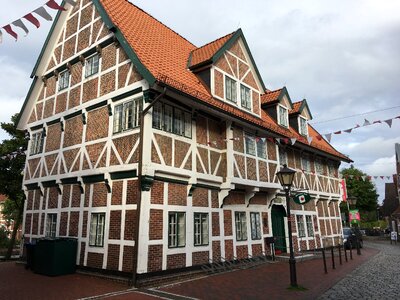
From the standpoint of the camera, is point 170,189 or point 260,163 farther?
point 260,163

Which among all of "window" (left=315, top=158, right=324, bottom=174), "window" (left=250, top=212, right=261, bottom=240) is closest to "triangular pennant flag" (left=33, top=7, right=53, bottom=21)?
"window" (left=250, top=212, right=261, bottom=240)

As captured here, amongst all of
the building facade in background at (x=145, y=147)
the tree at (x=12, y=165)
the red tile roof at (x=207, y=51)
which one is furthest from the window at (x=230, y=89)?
the tree at (x=12, y=165)

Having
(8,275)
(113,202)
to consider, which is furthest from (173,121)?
(8,275)

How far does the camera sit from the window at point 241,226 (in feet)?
46.7

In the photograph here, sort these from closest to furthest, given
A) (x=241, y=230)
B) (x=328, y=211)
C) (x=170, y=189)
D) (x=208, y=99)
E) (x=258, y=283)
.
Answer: (x=258, y=283) → (x=170, y=189) → (x=208, y=99) → (x=241, y=230) → (x=328, y=211)

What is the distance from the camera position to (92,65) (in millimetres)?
13805

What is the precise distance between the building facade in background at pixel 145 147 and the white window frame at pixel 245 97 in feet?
0.19

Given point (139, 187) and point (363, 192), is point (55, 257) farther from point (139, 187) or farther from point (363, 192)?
point (363, 192)

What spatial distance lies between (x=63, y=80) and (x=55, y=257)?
8560 mm

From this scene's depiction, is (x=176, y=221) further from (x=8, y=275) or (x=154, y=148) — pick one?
(x=8, y=275)

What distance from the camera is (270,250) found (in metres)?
15.9

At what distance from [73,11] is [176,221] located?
1171 centimetres

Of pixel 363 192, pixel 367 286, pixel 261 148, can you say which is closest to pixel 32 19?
pixel 261 148

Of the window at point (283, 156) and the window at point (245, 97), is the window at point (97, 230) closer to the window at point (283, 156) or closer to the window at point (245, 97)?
the window at point (245, 97)
